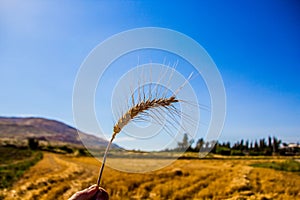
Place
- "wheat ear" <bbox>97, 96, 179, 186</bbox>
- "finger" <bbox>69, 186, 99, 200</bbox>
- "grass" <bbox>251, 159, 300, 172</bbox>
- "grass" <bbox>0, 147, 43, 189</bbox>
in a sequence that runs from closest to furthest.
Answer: "finger" <bbox>69, 186, 99, 200</bbox>
"wheat ear" <bbox>97, 96, 179, 186</bbox>
"grass" <bbox>0, 147, 43, 189</bbox>
"grass" <bbox>251, 159, 300, 172</bbox>

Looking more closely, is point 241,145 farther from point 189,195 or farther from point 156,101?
point 156,101

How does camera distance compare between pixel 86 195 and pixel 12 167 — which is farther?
pixel 12 167

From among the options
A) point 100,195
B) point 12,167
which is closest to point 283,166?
point 12,167

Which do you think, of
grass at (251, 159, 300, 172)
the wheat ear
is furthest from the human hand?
grass at (251, 159, 300, 172)

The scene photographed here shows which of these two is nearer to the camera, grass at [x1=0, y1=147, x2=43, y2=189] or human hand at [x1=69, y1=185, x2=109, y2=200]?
human hand at [x1=69, y1=185, x2=109, y2=200]

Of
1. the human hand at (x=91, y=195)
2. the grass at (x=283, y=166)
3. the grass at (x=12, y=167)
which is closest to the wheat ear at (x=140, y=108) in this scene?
the human hand at (x=91, y=195)

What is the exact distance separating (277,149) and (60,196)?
181ft

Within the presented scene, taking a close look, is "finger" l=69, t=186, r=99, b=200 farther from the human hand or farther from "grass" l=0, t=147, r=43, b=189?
"grass" l=0, t=147, r=43, b=189

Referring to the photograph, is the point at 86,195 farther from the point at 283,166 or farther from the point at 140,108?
the point at 283,166

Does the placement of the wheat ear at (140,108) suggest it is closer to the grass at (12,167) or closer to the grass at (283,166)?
the grass at (12,167)

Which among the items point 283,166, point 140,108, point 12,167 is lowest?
point 12,167

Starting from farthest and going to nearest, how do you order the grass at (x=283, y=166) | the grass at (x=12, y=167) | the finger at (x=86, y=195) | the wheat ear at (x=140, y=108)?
1. the grass at (x=283, y=166)
2. the grass at (x=12, y=167)
3. the wheat ear at (x=140, y=108)
4. the finger at (x=86, y=195)

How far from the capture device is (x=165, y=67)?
7.25 ft

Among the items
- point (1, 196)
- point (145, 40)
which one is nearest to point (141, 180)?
point (1, 196)
